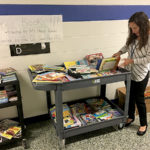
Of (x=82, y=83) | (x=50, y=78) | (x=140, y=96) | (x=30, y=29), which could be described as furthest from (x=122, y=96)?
(x=30, y=29)

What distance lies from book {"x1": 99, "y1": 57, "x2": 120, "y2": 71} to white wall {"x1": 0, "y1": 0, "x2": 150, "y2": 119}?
481 millimetres

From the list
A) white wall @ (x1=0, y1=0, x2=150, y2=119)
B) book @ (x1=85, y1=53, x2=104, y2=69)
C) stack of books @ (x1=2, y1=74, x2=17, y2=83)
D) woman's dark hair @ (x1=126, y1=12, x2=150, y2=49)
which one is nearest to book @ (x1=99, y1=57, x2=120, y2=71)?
book @ (x1=85, y1=53, x2=104, y2=69)

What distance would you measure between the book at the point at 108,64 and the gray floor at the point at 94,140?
2.72 ft

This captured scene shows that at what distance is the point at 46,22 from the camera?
201 centimetres

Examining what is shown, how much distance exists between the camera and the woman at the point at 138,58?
67.9 inches

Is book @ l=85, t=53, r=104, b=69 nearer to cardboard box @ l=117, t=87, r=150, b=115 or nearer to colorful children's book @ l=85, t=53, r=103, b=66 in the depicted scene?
colorful children's book @ l=85, t=53, r=103, b=66

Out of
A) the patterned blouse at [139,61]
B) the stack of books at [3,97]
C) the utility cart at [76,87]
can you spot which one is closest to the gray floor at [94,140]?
the utility cart at [76,87]

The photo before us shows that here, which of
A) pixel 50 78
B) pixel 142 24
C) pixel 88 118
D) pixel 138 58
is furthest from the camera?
pixel 88 118

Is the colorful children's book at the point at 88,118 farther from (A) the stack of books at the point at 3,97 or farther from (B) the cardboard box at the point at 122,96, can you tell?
(A) the stack of books at the point at 3,97

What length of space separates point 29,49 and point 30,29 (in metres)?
0.24

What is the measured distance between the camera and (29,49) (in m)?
2.03

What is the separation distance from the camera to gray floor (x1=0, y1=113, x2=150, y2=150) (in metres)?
1.88

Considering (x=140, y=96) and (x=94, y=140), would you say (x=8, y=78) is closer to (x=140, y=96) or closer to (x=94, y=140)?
(x=94, y=140)

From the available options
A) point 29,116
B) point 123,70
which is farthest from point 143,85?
point 29,116
